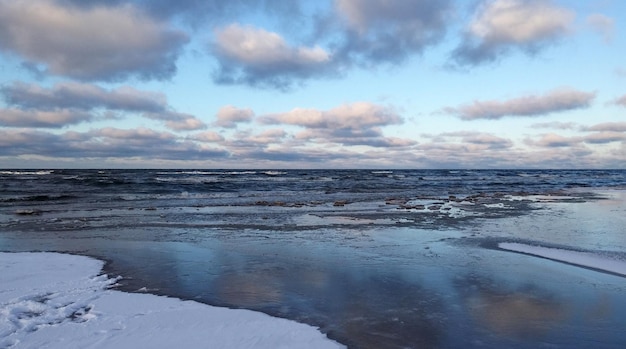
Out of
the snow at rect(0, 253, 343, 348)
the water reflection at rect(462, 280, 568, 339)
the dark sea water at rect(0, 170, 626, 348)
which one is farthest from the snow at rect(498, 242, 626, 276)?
the snow at rect(0, 253, 343, 348)

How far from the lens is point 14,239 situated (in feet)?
40.2

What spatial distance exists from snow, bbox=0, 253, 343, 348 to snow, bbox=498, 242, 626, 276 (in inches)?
255

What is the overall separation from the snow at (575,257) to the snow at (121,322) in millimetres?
6474

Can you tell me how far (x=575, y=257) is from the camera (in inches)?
372

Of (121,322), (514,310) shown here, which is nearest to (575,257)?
(514,310)

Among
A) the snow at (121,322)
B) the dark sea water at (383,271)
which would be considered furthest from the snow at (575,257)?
the snow at (121,322)

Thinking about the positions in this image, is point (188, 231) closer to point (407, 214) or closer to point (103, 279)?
point (103, 279)

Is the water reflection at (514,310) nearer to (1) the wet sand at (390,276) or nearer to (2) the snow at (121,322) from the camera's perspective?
(1) the wet sand at (390,276)

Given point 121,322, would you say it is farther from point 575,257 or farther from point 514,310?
point 575,257

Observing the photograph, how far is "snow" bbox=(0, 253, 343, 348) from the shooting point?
493 centimetres

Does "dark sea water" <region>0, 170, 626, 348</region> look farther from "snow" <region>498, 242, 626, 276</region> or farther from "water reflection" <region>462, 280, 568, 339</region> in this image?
"snow" <region>498, 242, 626, 276</region>

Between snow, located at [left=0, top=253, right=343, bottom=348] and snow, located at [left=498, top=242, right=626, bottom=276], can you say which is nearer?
snow, located at [left=0, top=253, right=343, bottom=348]

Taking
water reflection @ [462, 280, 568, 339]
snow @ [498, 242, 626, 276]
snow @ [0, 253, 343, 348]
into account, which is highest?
snow @ [498, 242, 626, 276]

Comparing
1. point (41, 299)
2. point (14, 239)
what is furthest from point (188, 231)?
point (41, 299)
